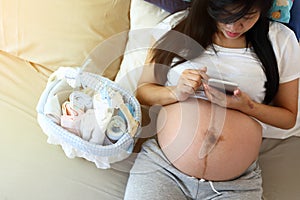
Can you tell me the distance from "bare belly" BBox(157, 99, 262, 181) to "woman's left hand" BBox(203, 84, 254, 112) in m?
0.02

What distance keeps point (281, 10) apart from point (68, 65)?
0.69 m

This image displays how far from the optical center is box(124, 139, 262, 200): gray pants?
110 centimetres

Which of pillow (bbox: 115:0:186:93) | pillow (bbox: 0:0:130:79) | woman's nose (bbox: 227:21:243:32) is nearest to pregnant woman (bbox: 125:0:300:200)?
woman's nose (bbox: 227:21:243:32)

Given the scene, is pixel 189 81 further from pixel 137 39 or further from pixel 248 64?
pixel 137 39

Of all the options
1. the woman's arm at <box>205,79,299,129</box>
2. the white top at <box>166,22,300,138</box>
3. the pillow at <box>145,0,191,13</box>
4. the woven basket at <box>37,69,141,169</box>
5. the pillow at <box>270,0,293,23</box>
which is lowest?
the woven basket at <box>37,69,141,169</box>

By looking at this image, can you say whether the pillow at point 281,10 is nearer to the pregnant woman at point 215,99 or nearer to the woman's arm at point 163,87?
the pregnant woman at point 215,99

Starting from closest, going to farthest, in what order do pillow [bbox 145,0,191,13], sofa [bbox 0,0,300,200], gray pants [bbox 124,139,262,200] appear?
1. gray pants [bbox 124,139,262,200]
2. sofa [bbox 0,0,300,200]
3. pillow [bbox 145,0,191,13]

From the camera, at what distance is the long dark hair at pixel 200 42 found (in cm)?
121

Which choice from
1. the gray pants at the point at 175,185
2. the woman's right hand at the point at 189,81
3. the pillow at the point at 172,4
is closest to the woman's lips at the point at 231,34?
the woman's right hand at the point at 189,81

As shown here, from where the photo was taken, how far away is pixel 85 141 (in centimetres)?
113

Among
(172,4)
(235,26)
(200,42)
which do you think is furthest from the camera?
(172,4)

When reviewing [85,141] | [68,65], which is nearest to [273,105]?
[85,141]

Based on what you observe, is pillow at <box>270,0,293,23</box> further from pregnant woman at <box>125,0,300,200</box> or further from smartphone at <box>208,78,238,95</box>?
smartphone at <box>208,78,238,95</box>

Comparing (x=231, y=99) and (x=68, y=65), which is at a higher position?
(x=231, y=99)
